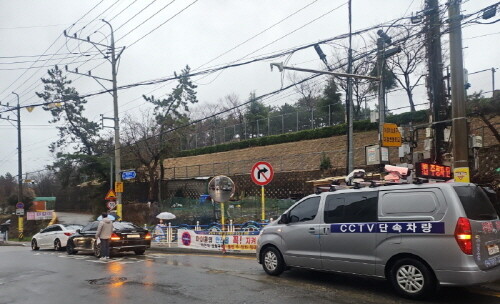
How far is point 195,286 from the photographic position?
28.2ft

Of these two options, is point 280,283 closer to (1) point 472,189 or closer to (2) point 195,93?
(1) point 472,189

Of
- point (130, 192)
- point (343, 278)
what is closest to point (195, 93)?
point (130, 192)

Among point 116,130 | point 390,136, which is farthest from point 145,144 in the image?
point 390,136

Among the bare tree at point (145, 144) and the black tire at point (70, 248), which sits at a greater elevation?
the bare tree at point (145, 144)

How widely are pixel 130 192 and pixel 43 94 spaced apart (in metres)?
14.2

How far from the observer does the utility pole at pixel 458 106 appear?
9578mm

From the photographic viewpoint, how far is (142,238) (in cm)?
1608

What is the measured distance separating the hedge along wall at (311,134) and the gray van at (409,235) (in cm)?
2483

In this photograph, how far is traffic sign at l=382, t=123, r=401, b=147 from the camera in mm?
13703

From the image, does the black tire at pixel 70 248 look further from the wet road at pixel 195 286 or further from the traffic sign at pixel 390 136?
the traffic sign at pixel 390 136

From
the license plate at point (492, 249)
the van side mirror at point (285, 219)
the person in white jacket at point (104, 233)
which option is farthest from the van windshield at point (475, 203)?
the person in white jacket at point (104, 233)

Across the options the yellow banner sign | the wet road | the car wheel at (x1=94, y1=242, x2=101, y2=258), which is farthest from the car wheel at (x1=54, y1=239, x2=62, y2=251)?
the yellow banner sign

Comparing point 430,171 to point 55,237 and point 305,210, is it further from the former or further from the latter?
point 55,237

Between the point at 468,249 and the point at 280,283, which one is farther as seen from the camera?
the point at 280,283
